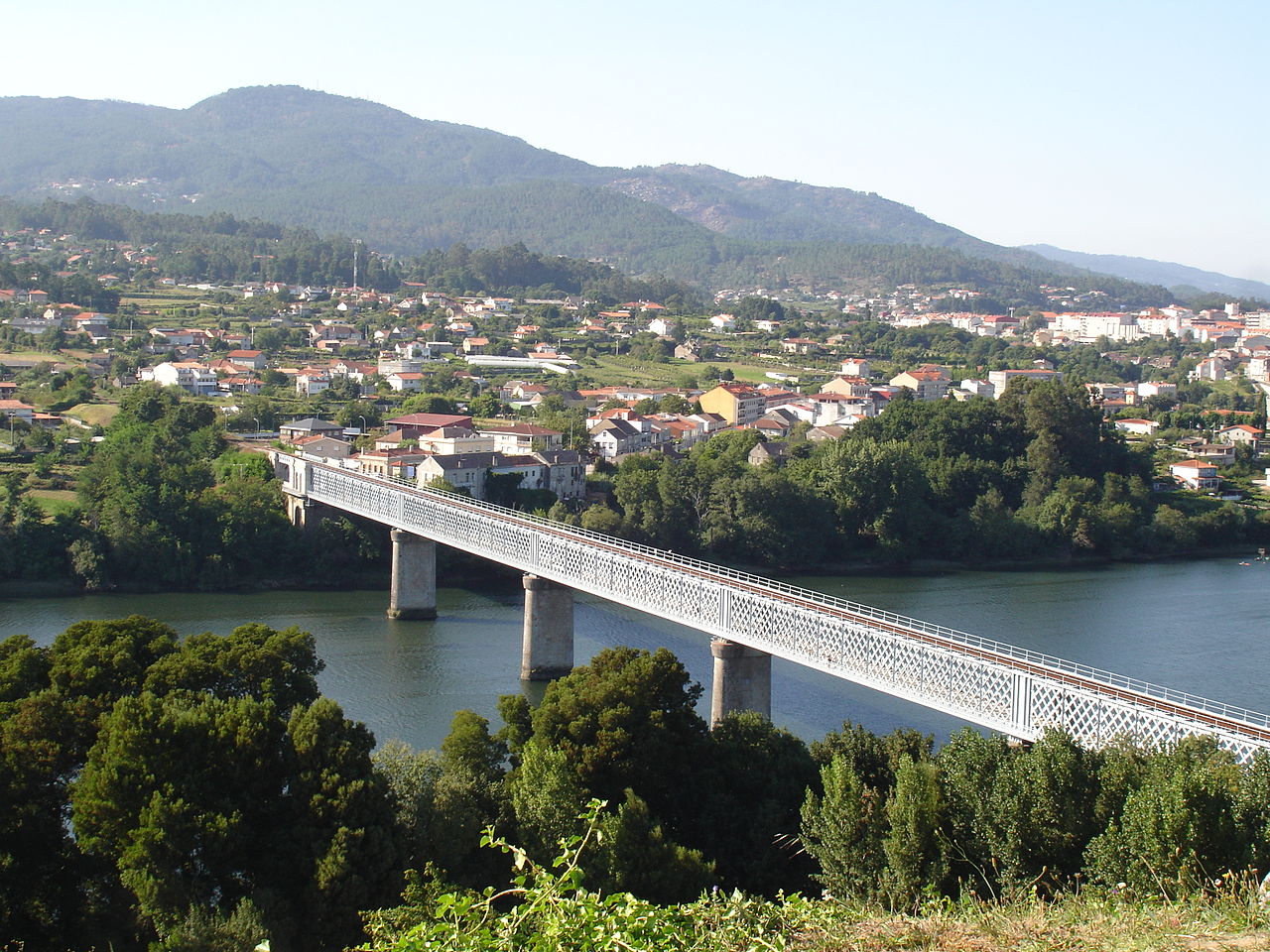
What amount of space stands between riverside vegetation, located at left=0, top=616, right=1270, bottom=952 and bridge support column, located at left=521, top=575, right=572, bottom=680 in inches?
233

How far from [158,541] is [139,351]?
18.9m

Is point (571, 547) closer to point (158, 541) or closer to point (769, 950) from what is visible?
point (158, 541)

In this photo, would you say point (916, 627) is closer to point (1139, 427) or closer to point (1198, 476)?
point (1198, 476)

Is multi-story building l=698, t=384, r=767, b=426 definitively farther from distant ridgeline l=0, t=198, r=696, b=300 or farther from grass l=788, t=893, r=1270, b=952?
distant ridgeline l=0, t=198, r=696, b=300

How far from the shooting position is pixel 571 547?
1553 centimetres

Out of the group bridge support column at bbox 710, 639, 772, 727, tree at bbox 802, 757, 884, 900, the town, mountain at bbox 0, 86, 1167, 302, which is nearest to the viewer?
tree at bbox 802, 757, 884, 900

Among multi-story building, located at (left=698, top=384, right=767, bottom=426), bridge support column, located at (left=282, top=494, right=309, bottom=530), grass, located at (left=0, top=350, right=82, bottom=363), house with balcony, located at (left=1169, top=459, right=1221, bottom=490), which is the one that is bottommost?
bridge support column, located at (left=282, top=494, right=309, bottom=530)

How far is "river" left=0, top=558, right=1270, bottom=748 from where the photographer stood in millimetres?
13945

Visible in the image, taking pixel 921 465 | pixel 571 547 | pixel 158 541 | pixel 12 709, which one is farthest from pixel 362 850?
pixel 921 465

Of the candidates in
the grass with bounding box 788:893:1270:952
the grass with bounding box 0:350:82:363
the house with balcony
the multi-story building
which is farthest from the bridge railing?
the grass with bounding box 0:350:82:363

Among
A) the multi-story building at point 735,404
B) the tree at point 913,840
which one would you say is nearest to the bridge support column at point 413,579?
the tree at point 913,840

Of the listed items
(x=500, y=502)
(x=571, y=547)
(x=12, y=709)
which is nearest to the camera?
(x=12, y=709)

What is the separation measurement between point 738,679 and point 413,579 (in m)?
7.42

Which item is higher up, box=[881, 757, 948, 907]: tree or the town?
the town
